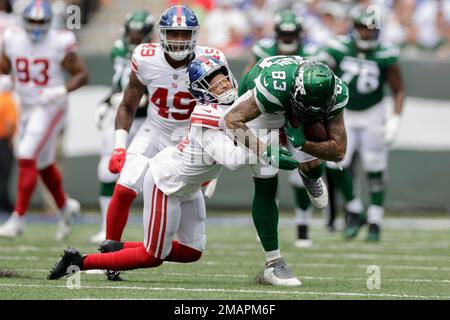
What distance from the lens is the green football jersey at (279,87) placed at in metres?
5.66

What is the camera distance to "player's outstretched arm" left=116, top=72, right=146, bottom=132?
6.80 meters

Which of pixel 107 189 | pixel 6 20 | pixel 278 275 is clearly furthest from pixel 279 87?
pixel 6 20

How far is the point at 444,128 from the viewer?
12.5 metres

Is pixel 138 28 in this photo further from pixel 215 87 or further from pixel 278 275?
pixel 278 275

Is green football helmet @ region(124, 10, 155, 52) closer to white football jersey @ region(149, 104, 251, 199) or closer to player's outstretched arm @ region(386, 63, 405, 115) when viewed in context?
player's outstretched arm @ region(386, 63, 405, 115)

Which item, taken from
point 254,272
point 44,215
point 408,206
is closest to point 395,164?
point 408,206

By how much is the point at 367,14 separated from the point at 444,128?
3.07m

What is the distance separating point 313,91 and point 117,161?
1452 millimetres

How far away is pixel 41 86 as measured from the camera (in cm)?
955

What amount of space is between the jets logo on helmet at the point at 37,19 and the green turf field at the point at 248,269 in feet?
5.72

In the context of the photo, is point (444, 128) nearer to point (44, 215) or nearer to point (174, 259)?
point (44, 215)

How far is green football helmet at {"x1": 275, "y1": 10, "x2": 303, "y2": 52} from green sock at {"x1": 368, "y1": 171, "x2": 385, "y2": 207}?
5.08 ft

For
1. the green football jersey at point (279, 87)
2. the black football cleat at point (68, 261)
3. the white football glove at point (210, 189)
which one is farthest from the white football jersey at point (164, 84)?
the black football cleat at point (68, 261)
